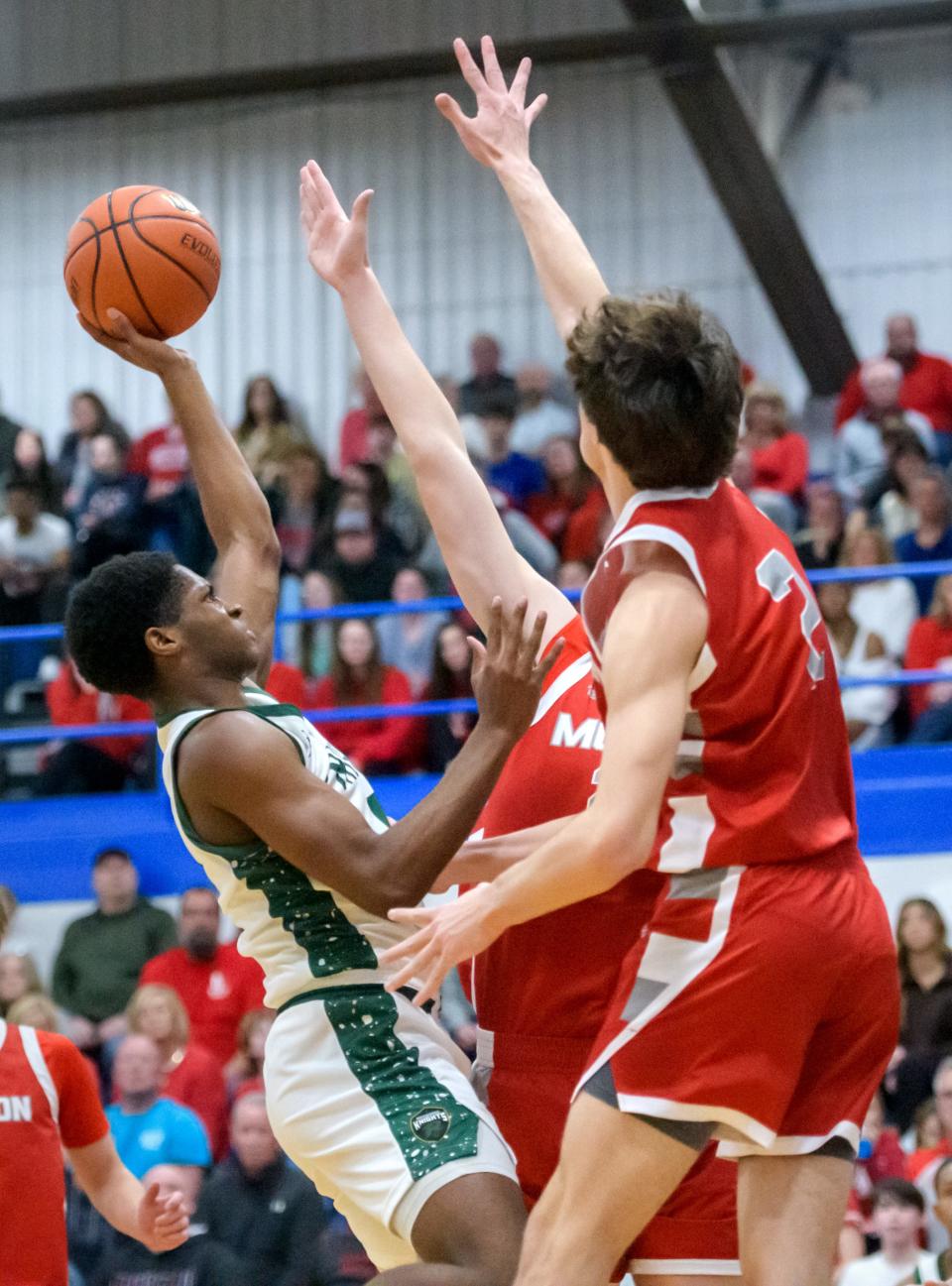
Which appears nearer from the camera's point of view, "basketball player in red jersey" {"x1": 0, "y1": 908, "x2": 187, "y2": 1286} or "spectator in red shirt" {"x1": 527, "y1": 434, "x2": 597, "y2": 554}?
"basketball player in red jersey" {"x1": 0, "y1": 908, "x2": 187, "y2": 1286}

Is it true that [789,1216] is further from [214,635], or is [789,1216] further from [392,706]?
[392,706]

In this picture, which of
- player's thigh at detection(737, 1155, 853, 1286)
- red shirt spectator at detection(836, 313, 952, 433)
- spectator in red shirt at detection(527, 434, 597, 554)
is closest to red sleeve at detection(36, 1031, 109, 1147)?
player's thigh at detection(737, 1155, 853, 1286)

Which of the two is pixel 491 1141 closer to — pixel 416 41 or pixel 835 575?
pixel 835 575

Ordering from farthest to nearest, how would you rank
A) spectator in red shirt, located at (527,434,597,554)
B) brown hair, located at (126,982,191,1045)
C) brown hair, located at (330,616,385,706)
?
spectator in red shirt, located at (527,434,597,554) → brown hair, located at (330,616,385,706) → brown hair, located at (126,982,191,1045)

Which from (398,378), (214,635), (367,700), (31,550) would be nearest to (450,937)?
(214,635)

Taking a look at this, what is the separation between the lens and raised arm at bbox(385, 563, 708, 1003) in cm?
292

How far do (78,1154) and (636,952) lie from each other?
2.23 meters

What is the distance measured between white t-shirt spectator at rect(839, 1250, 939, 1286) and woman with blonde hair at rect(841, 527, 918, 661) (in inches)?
145

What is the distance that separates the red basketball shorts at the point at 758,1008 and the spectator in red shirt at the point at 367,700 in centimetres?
705

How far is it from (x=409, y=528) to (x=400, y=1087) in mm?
8174

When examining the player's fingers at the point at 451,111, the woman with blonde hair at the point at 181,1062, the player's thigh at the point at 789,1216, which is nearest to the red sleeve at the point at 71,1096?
the player's thigh at the point at 789,1216

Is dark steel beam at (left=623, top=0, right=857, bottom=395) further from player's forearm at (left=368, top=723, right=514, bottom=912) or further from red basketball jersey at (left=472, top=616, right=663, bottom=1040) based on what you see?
player's forearm at (left=368, top=723, right=514, bottom=912)

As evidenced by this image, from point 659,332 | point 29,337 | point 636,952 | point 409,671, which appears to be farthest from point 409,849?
point 29,337

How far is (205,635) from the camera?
376 centimetres
